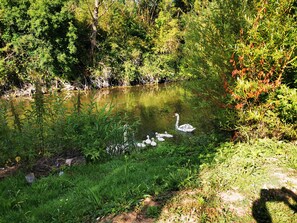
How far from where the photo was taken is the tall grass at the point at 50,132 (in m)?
5.66

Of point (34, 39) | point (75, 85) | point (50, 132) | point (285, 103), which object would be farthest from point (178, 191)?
point (75, 85)

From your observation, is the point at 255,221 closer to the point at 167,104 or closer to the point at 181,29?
the point at 167,104

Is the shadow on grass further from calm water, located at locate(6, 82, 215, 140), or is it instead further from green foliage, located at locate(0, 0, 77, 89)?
green foliage, located at locate(0, 0, 77, 89)

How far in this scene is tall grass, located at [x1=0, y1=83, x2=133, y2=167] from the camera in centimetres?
566

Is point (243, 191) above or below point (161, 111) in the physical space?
above

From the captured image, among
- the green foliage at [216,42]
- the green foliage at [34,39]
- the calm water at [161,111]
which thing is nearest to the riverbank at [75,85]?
the green foliage at [34,39]

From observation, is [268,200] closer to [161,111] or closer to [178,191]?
[178,191]

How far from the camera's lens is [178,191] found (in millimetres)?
3779

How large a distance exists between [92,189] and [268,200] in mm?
2693

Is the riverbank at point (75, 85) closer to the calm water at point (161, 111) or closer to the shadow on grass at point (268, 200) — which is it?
the calm water at point (161, 111)

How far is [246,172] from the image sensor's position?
402 cm

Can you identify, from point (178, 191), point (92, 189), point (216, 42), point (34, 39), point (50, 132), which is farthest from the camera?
point (34, 39)

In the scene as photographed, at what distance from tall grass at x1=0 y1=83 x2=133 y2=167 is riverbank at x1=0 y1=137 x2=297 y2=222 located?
709mm

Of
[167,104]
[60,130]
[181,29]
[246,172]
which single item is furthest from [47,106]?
[181,29]
